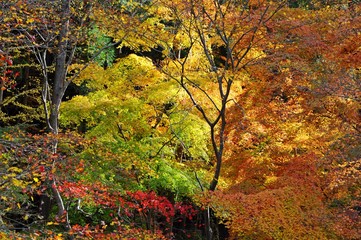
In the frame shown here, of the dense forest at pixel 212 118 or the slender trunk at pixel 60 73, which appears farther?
the dense forest at pixel 212 118

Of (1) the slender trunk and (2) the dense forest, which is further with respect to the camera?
(2) the dense forest

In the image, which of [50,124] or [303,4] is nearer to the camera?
[50,124]

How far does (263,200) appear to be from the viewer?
363 inches

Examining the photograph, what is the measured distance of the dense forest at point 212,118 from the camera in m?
8.74

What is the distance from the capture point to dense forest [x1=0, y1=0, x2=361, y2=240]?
28.7 feet

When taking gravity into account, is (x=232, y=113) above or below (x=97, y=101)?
above

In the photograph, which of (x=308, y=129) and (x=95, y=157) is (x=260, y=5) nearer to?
(x=308, y=129)

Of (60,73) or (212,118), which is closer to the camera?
(60,73)

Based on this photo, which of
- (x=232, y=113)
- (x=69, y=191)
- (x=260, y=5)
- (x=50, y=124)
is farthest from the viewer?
(x=232, y=113)

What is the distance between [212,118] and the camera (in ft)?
41.0

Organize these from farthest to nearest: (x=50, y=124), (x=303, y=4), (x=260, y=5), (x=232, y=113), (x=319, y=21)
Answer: (x=303, y=4), (x=232, y=113), (x=319, y=21), (x=260, y=5), (x=50, y=124)

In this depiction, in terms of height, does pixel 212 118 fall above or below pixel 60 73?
above

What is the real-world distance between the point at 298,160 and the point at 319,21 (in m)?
3.74

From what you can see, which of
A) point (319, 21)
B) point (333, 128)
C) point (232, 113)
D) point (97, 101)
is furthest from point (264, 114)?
point (97, 101)
